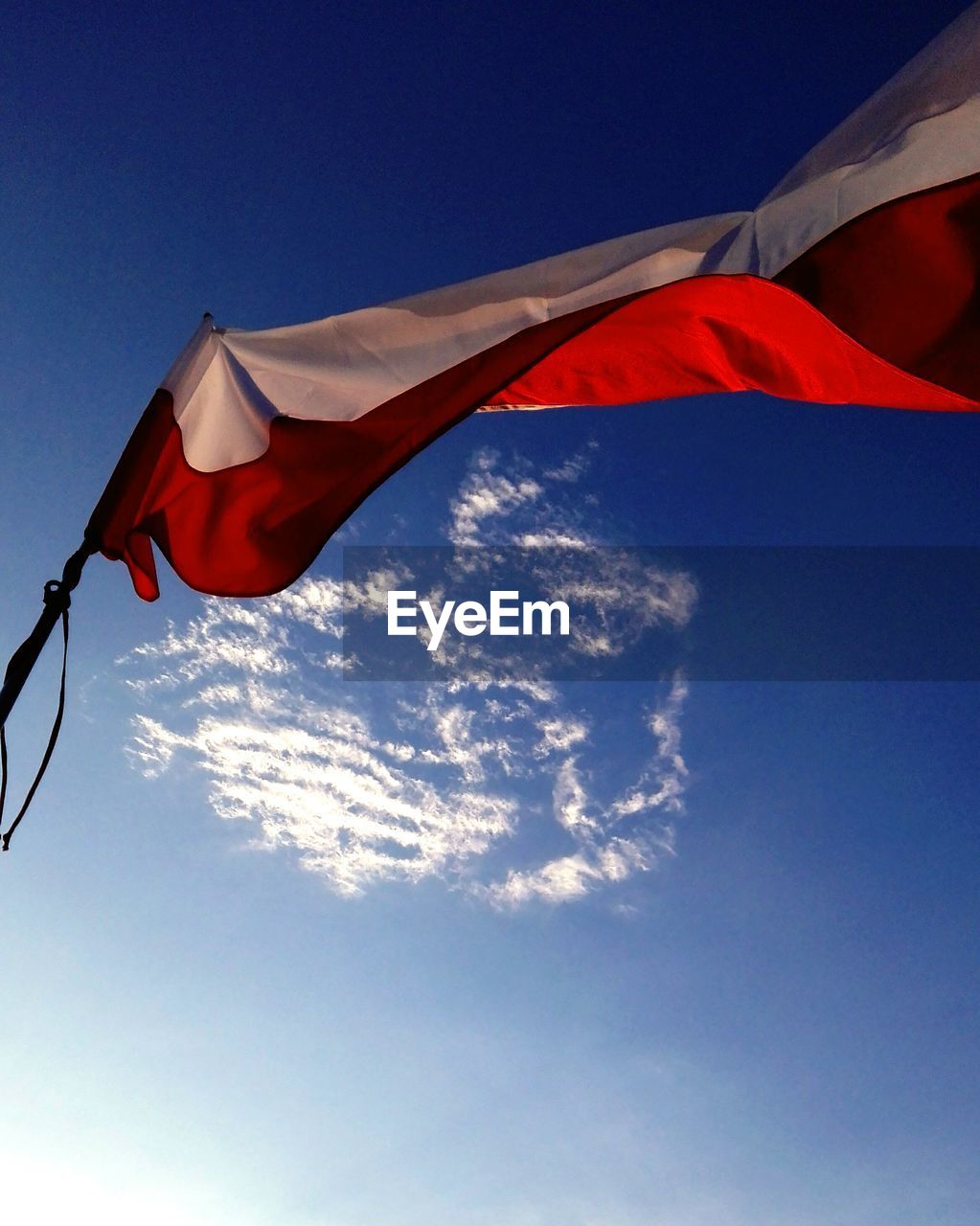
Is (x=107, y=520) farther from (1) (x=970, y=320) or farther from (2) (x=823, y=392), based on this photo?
(1) (x=970, y=320)

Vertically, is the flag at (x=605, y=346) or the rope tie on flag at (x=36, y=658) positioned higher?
the flag at (x=605, y=346)

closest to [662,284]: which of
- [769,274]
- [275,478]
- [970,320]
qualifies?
[769,274]

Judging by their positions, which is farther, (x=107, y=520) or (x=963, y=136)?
(x=107, y=520)

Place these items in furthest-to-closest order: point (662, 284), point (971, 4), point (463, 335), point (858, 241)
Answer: point (463, 335), point (662, 284), point (858, 241), point (971, 4)

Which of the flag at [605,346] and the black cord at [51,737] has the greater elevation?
the flag at [605,346]

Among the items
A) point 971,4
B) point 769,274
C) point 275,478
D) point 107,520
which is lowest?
point 107,520
